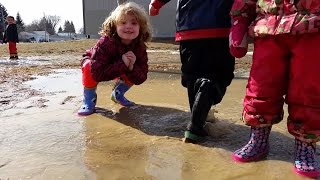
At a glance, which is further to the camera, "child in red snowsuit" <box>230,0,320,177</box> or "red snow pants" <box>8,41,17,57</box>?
"red snow pants" <box>8,41,17,57</box>

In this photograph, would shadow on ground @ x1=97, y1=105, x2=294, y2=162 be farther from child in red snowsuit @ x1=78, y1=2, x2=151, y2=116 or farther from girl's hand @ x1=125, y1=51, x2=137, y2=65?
girl's hand @ x1=125, y1=51, x2=137, y2=65

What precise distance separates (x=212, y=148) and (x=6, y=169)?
1247mm

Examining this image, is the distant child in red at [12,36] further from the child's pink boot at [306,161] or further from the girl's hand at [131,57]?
the child's pink boot at [306,161]

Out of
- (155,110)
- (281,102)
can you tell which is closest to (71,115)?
(155,110)

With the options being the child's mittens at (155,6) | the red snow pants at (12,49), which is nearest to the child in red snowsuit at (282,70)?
the child's mittens at (155,6)

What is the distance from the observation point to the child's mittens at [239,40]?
256 cm

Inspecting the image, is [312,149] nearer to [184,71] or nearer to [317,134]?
[317,134]

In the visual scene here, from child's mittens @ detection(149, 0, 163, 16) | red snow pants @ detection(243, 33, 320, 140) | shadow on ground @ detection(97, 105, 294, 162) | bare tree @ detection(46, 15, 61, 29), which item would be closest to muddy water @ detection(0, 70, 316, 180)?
shadow on ground @ detection(97, 105, 294, 162)

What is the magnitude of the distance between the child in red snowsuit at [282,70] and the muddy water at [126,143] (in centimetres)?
14

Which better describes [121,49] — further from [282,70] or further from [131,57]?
[282,70]

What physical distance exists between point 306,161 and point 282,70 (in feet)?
1.70

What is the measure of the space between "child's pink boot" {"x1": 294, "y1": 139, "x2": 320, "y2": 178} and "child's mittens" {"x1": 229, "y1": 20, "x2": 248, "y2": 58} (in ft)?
2.01

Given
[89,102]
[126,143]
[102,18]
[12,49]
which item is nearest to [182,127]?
[126,143]

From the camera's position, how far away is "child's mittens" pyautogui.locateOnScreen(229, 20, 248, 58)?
256cm
